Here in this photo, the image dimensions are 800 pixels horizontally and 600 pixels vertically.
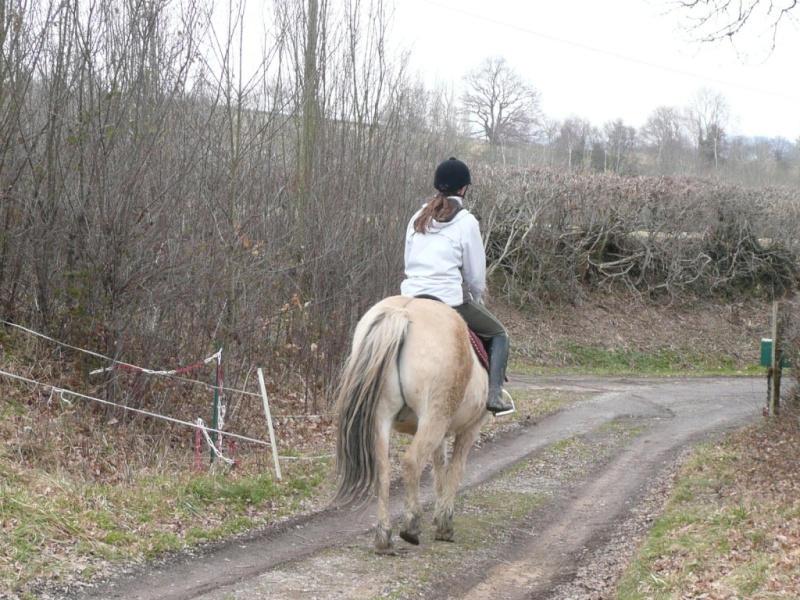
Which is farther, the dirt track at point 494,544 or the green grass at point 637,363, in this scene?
the green grass at point 637,363

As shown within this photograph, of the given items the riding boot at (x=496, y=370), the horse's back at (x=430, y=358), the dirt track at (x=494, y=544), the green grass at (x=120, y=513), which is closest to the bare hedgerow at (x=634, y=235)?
the dirt track at (x=494, y=544)

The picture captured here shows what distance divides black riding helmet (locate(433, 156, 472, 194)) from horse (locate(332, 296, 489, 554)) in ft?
3.75

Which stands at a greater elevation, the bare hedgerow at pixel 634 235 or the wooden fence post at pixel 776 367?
the bare hedgerow at pixel 634 235

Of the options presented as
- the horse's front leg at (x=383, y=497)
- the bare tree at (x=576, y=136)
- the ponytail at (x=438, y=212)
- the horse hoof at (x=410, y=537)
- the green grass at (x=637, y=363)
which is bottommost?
the green grass at (x=637, y=363)

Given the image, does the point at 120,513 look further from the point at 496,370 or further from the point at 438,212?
the point at 438,212

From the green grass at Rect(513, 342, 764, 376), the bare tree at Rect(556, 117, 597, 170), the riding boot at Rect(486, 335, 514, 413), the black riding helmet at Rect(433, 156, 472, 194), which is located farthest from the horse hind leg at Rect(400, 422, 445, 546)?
the bare tree at Rect(556, 117, 597, 170)

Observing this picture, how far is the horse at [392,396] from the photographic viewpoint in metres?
6.80

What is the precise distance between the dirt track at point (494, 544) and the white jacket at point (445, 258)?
2.01m

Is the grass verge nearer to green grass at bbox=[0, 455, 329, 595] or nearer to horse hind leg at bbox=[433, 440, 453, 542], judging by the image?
horse hind leg at bbox=[433, 440, 453, 542]

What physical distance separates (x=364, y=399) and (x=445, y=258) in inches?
60.5

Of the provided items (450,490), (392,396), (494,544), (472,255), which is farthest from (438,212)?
(494,544)

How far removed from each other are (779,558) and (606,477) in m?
5.05

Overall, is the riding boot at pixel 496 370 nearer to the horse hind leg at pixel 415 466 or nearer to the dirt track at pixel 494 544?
the horse hind leg at pixel 415 466

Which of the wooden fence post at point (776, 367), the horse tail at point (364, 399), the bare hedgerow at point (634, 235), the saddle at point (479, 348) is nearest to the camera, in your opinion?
the horse tail at point (364, 399)
